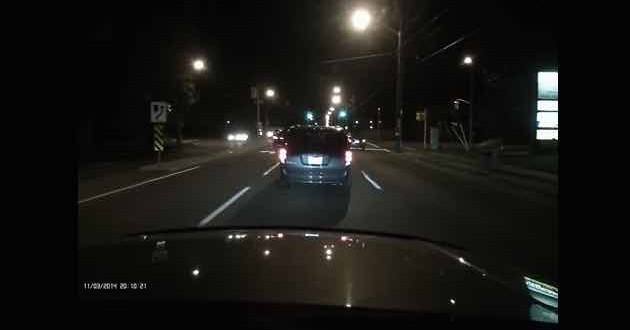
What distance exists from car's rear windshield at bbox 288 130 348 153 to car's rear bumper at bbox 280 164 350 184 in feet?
1.61

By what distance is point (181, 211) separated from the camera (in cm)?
1421

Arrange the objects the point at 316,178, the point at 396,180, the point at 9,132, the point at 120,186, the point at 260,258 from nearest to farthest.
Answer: the point at 260,258 → the point at 9,132 → the point at 316,178 → the point at 120,186 → the point at 396,180

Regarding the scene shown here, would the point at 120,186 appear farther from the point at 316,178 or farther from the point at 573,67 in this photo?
the point at 573,67

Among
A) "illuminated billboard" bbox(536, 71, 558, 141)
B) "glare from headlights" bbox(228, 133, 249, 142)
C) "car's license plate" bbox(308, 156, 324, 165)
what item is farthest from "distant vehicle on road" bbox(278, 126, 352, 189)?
"glare from headlights" bbox(228, 133, 249, 142)

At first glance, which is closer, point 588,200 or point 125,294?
point 125,294

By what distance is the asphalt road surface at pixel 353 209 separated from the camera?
11258mm

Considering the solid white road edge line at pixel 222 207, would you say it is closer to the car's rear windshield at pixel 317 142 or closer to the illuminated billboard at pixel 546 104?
the car's rear windshield at pixel 317 142

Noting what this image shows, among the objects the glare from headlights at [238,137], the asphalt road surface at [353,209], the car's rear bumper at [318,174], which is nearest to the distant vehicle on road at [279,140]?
the car's rear bumper at [318,174]

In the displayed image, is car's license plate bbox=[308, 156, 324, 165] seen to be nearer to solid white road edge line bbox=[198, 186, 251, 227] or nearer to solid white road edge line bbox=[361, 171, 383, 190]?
solid white road edge line bbox=[198, 186, 251, 227]

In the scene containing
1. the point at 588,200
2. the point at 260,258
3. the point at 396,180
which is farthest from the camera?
the point at 396,180

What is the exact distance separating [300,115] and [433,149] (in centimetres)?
9373

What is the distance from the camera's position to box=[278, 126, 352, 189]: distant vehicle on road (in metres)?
17.9

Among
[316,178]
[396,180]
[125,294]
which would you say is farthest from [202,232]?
[396,180]

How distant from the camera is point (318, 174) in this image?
58.9 ft
